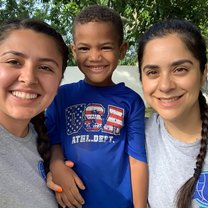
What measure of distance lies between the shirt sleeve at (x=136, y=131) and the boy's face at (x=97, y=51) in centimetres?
31

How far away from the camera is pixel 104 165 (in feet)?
7.35

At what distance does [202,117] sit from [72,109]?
0.89 metres

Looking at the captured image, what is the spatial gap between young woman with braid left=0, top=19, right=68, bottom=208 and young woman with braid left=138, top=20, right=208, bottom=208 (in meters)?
0.60

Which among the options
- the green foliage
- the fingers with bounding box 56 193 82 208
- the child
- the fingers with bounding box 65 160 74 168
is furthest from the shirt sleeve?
the green foliage

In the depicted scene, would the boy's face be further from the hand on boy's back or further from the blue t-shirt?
the hand on boy's back

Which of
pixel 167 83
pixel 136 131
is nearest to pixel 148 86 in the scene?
pixel 167 83

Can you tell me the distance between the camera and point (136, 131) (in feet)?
7.54

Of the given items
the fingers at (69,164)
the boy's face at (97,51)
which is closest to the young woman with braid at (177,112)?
the fingers at (69,164)

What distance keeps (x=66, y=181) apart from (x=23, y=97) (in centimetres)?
70

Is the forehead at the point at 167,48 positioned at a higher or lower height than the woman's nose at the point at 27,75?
higher

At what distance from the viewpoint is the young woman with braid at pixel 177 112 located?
6.46 ft

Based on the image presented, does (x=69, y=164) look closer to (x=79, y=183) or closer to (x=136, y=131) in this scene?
(x=79, y=183)

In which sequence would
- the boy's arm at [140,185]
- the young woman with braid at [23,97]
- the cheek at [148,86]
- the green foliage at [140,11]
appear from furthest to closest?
the green foliage at [140,11]
the boy's arm at [140,185]
the cheek at [148,86]
the young woman with braid at [23,97]

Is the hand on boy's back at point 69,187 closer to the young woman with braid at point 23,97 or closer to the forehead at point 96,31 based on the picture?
the young woman with braid at point 23,97
